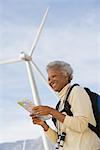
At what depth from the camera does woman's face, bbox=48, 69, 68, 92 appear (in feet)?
13.0

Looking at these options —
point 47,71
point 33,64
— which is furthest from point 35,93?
point 47,71

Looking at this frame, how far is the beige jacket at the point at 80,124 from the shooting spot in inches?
145

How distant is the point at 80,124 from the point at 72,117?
9 centimetres

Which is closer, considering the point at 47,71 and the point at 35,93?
the point at 47,71

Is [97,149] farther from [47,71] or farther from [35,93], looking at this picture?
[35,93]

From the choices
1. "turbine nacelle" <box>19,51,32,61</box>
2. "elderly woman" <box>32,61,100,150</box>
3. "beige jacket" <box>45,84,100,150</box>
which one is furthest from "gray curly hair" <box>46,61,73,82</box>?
"turbine nacelle" <box>19,51,32,61</box>


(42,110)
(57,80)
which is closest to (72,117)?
(42,110)

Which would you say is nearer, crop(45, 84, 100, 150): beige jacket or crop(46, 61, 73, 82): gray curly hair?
crop(45, 84, 100, 150): beige jacket

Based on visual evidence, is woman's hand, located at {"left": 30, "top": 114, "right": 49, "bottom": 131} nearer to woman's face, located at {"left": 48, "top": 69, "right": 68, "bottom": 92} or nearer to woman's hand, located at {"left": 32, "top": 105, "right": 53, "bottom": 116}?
woman's hand, located at {"left": 32, "top": 105, "right": 53, "bottom": 116}

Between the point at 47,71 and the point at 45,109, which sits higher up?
the point at 47,71

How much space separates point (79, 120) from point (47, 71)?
549mm

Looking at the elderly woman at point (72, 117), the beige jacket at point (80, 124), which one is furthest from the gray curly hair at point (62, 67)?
the beige jacket at point (80, 124)

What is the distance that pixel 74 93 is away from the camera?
3.81m

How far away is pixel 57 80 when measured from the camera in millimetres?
3973
